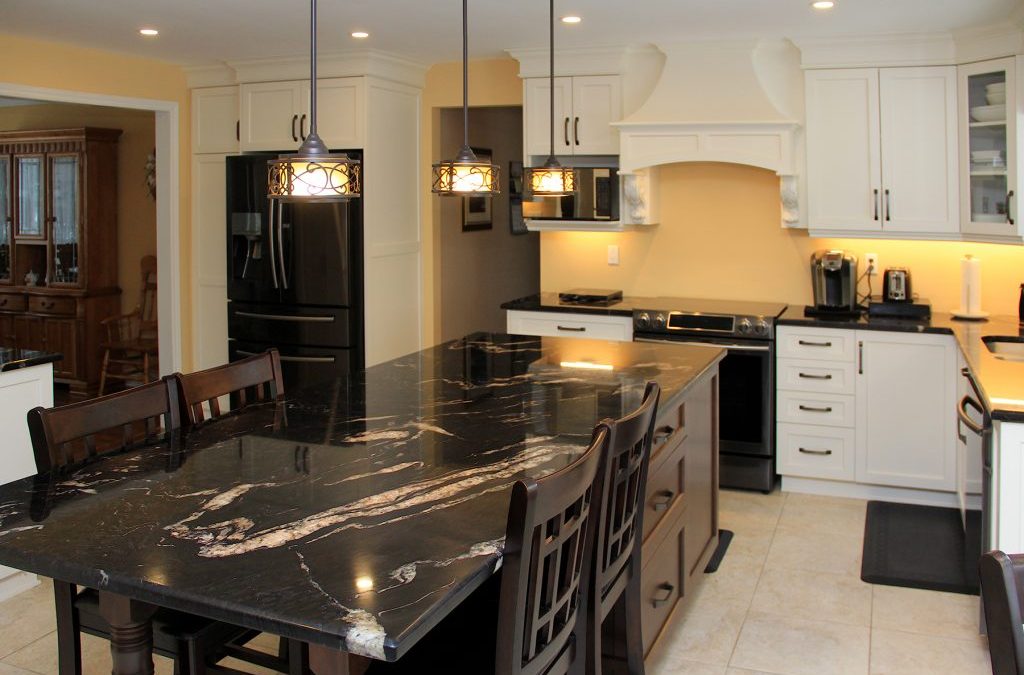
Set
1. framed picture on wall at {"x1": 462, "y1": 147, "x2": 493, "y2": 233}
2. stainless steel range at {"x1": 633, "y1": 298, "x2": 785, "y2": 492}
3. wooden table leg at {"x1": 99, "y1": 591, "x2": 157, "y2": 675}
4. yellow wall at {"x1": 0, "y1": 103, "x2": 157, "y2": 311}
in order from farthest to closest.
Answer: yellow wall at {"x1": 0, "y1": 103, "x2": 157, "y2": 311} → framed picture on wall at {"x1": 462, "y1": 147, "x2": 493, "y2": 233} → stainless steel range at {"x1": 633, "y1": 298, "x2": 785, "y2": 492} → wooden table leg at {"x1": 99, "y1": 591, "x2": 157, "y2": 675}

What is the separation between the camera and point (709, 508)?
395 cm

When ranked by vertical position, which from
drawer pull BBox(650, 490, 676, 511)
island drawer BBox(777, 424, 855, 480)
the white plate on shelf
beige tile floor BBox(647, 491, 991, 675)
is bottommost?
beige tile floor BBox(647, 491, 991, 675)

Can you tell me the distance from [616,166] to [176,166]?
9.19 ft

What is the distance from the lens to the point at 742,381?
5.11 metres

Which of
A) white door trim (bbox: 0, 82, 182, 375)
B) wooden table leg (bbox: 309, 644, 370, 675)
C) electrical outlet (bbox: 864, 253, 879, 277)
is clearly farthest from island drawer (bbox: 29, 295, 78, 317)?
wooden table leg (bbox: 309, 644, 370, 675)

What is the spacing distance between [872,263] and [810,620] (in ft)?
7.81

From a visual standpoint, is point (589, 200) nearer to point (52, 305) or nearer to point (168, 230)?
point (168, 230)

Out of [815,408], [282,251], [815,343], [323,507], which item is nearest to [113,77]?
[282,251]

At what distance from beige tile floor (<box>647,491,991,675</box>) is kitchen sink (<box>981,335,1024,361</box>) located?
3.28 ft

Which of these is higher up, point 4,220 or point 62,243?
point 4,220

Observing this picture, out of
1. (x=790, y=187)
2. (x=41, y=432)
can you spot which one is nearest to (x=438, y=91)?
(x=790, y=187)

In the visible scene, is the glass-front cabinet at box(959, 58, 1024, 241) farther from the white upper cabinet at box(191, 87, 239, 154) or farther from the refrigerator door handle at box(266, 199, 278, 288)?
the white upper cabinet at box(191, 87, 239, 154)

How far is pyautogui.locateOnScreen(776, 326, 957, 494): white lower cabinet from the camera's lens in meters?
4.84

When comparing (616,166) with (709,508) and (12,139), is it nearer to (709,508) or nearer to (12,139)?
(709,508)
